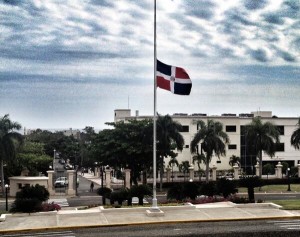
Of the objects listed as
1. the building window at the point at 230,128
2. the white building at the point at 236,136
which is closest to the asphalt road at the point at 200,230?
the white building at the point at 236,136

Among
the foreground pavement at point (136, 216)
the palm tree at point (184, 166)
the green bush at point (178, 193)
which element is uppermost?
the palm tree at point (184, 166)

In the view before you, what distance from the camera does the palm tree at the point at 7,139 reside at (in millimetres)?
51969

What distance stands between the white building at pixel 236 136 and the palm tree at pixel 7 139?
91.6ft

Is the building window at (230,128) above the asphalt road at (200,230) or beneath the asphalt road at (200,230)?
A: above

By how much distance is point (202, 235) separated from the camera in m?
20.9

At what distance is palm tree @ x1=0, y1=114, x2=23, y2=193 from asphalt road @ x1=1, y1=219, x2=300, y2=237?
30144 mm

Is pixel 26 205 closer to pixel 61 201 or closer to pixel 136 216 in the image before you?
pixel 136 216

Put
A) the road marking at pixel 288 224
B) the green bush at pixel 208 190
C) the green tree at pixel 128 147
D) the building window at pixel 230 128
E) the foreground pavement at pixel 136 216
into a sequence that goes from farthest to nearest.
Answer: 1. the building window at pixel 230 128
2. the green tree at pixel 128 147
3. the green bush at pixel 208 190
4. the foreground pavement at pixel 136 216
5. the road marking at pixel 288 224

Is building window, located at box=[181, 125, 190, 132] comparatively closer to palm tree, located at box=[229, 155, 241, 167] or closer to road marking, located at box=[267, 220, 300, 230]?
palm tree, located at box=[229, 155, 241, 167]

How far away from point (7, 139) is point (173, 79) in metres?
30.6

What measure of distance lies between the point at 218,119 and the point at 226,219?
54.8m

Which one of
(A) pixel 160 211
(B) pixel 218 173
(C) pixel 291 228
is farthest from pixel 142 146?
(C) pixel 291 228

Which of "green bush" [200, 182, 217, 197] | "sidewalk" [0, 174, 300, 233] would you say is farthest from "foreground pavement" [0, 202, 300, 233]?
"green bush" [200, 182, 217, 197]

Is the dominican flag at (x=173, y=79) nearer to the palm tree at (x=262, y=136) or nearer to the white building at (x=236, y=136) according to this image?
the palm tree at (x=262, y=136)
